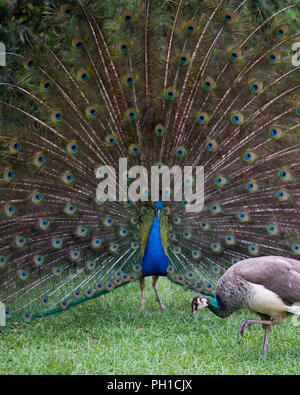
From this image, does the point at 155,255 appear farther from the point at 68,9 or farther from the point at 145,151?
the point at 68,9

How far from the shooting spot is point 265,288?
3705 mm

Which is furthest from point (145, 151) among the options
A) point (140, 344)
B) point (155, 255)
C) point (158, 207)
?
point (140, 344)

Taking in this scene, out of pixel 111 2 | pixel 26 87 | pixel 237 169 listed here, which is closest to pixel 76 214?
pixel 26 87

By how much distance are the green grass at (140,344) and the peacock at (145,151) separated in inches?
12.6

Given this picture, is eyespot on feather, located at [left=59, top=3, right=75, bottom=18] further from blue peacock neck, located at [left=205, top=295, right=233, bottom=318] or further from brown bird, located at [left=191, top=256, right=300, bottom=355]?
blue peacock neck, located at [left=205, top=295, right=233, bottom=318]

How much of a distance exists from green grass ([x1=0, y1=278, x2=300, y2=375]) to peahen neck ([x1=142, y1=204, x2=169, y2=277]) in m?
0.48

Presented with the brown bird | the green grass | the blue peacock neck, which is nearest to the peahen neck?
the green grass

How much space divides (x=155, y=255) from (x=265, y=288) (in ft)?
4.02

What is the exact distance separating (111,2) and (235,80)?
97.9 inches

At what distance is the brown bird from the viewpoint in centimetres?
370

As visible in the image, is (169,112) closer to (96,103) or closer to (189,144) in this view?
(189,144)

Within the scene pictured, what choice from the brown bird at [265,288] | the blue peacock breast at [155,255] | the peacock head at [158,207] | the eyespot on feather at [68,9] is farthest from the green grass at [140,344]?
the eyespot on feather at [68,9]

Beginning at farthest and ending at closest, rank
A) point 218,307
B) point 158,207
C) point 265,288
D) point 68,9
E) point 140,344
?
point 158,207
point 68,9
point 140,344
point 218,307
point 265,288

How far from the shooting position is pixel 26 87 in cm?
446
